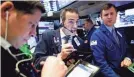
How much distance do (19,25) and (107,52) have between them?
5.70 feet

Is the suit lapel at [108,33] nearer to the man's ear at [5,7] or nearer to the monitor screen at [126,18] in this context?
the monitor screen at [126,18]

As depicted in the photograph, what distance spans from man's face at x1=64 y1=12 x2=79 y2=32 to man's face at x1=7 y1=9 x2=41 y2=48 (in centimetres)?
132

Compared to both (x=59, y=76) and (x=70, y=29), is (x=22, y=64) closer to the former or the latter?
(x=59, y=76)

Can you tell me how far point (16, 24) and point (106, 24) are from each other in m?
1.90

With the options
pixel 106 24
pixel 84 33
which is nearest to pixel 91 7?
pixel 84 33

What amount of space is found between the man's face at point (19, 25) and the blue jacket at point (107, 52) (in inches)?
61.6

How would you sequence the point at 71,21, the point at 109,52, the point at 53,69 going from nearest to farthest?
1. the point at 53,69
2. the point at 71,21
3. the point at 109,52

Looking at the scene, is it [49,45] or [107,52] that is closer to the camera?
[49,45]

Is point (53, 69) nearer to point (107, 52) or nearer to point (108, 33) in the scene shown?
point (107, 52)

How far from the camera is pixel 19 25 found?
1017 millimetres

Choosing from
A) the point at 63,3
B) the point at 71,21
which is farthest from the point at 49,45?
the point at 63,3

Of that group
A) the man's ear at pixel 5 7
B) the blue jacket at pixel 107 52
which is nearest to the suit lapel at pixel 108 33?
the blue jacket at pixel 107 52

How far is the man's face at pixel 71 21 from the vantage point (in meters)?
2.43

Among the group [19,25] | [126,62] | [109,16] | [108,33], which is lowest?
[126,62]
